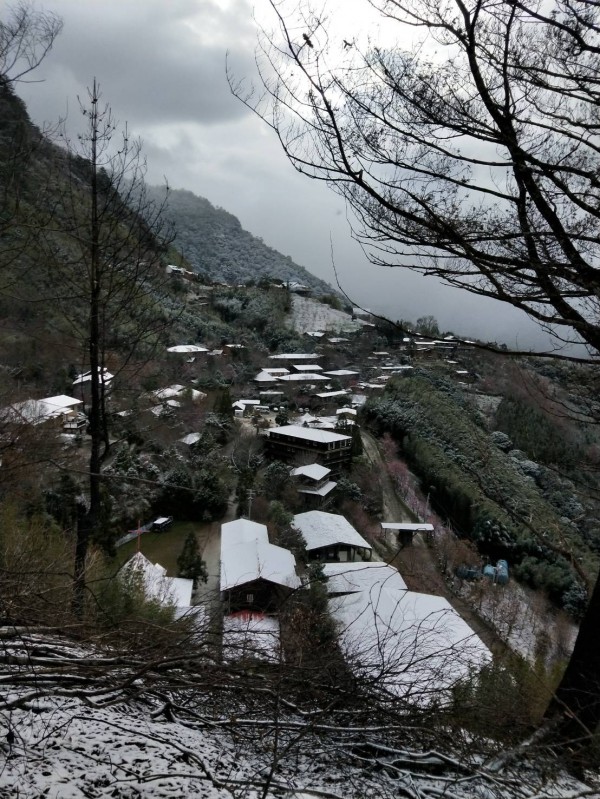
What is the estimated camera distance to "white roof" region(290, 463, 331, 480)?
45.4 feet

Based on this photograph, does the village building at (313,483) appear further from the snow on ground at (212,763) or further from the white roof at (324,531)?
the snow on ground at (212,763)

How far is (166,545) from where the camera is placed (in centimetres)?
1067

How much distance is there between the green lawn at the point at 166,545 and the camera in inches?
382

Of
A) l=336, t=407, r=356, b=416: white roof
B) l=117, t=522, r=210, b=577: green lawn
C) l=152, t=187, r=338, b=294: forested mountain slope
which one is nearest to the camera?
l=117, t=522, r=210, b=577: green lawn

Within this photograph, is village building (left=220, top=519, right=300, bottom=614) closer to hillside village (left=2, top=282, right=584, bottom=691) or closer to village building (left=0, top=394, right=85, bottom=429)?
hillside village (left=2, top=282, right=584, bottom=691)

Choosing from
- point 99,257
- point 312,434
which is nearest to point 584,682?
point 99,257

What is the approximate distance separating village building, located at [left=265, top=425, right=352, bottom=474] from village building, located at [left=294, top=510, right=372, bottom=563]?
3.59m

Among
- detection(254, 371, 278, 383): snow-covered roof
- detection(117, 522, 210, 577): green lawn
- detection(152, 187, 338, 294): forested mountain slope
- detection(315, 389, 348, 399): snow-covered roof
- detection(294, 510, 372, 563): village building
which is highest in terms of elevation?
detection(152, 187, 338, 294): forested mountain slope

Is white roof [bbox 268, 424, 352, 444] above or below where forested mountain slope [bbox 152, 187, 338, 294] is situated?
below

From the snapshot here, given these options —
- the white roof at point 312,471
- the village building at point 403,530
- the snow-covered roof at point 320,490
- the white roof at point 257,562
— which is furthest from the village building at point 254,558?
the village building at point 403,530

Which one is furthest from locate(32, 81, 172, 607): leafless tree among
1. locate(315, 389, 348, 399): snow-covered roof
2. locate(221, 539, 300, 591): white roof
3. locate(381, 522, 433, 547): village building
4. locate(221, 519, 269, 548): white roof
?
locate(315, 389, 348, 399): snow-covered roof

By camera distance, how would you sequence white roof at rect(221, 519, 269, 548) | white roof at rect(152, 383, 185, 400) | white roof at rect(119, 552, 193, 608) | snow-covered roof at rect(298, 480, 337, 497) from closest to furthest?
white roof at rect(152, 383, 185, 400), white roof at rect(119, 552, 193, 608), white roof at rect(221, 519, 269, 548), snow-covered roof at rect(298, 480, 337, 497)

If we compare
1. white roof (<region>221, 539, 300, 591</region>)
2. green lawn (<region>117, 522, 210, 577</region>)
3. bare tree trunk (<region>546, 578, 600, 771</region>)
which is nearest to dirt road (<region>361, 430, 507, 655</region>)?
white roof (<region>221, 539, 300, 591</region>)

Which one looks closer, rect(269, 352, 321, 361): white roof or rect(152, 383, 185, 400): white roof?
rect(152, 383, 185, 400): white roof
